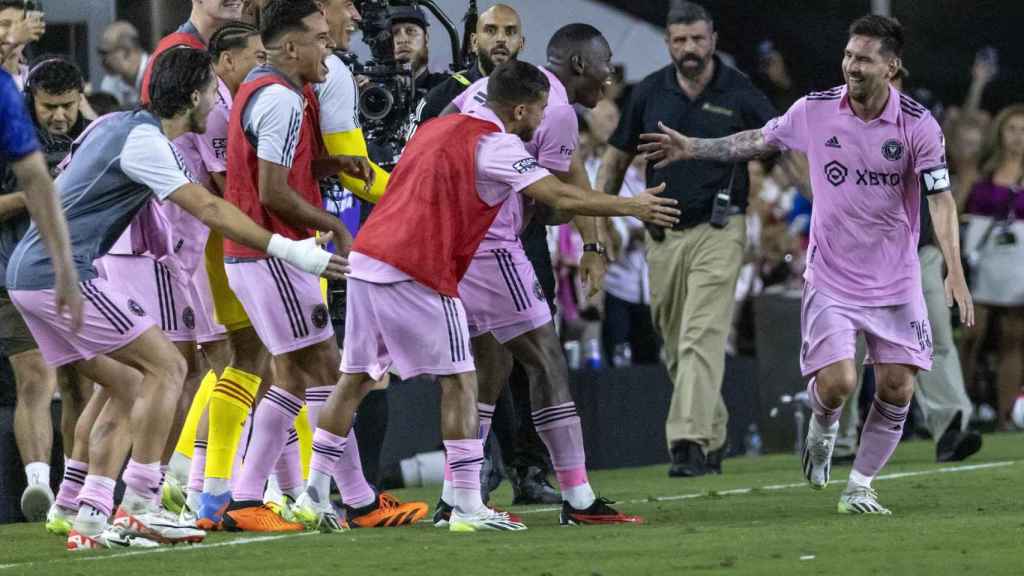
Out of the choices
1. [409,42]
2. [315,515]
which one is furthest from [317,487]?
[409,42]

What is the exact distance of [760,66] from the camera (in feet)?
63.2

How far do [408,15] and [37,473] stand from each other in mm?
3292

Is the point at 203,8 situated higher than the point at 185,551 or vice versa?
the point at 203,8

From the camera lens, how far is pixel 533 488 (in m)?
10.6

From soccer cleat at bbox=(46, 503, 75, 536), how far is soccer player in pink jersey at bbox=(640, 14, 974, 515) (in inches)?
120

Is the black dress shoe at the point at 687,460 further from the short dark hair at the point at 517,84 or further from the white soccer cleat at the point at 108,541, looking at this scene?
the white soccer cleat at the point at 108,541

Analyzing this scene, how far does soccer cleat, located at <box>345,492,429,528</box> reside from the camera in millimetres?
9273

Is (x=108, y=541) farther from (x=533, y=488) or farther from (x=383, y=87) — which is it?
(x=383, y=87)

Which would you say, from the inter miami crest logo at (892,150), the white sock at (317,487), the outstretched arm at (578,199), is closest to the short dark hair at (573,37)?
the outstretched arm at (578,199)

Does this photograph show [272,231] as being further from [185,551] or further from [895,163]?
[895,163]

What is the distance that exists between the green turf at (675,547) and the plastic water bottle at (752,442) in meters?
5.00

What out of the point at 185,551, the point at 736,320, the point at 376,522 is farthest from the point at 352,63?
the point at 736,320

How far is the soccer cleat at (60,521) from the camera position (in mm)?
9258

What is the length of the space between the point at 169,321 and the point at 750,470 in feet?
14.6
